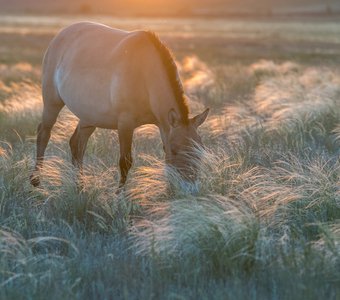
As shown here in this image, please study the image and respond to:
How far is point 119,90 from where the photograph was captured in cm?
736

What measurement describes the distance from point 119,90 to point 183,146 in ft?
3.62

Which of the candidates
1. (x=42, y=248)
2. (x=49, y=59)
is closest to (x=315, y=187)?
A: (x=42, y=248)

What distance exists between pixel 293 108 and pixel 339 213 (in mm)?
5204

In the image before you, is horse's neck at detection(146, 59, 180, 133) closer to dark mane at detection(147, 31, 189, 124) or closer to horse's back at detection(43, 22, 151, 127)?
dark mane at detection(147, 31, 189, 124)

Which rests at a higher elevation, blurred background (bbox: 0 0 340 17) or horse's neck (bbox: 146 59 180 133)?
horse's neck (bbox: 146 59 180 133)

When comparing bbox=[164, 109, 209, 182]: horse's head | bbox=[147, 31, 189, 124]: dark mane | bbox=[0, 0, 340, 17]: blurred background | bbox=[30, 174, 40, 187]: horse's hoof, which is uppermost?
bbox=[147, 31, 189, 124]: dark mane

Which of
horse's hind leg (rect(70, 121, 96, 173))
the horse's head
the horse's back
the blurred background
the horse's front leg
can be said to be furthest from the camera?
the blurred background

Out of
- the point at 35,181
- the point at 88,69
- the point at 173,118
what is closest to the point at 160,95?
the point at 173,118

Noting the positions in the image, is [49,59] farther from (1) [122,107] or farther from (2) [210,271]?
(2) [210,271]

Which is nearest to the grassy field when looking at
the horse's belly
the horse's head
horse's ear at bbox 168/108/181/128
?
the horse's head

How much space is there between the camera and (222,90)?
1684cm

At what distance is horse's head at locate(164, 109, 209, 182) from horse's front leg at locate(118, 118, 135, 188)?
719 mm

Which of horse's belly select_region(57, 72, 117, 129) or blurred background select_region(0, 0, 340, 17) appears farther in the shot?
blurred background select_region(0, 0, 340, 17)

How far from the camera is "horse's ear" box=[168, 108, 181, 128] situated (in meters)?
6.60
